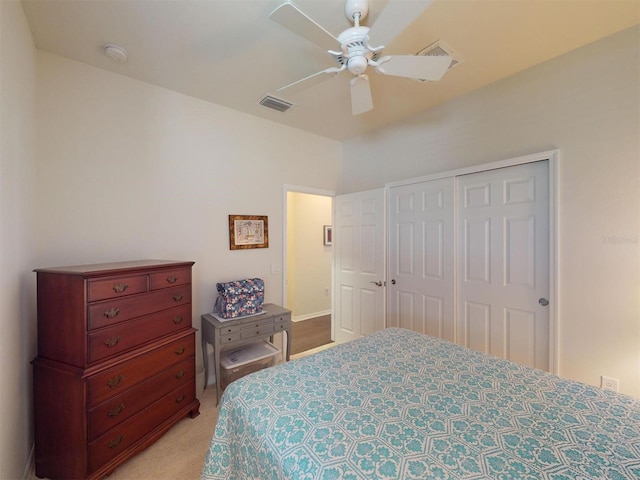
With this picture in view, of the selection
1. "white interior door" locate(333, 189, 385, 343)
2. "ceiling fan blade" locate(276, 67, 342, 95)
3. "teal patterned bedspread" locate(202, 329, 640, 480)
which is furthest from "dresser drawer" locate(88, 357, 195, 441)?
"ceiling fan blade" locate(276, 67, 342, 95)

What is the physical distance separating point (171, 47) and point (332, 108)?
150 centimetres

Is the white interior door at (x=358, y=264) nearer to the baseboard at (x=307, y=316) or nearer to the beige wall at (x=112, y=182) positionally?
the beige wall at (x=112, y=182)

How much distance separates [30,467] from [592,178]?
13.9 feet

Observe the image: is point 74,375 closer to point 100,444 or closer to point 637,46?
point 100,444

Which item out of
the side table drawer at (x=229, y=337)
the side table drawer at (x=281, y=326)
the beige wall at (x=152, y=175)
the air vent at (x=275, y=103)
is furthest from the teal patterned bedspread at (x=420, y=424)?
the air vent at (x=275, y=103)

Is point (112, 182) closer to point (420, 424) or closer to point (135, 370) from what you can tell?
point (135, 370)

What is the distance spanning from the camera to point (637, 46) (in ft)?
5.76

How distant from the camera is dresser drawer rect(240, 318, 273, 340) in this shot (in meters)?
2.47

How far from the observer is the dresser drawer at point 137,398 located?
1532mm

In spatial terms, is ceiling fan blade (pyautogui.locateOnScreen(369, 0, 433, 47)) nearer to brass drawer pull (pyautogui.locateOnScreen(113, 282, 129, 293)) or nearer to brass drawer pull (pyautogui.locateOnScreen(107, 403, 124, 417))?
brass drawer pull (pyautogui.locateOnScreen(113, 282, 129, 293))

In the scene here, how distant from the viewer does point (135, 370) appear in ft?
5.65

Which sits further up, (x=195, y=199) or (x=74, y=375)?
(x=195, y=199)

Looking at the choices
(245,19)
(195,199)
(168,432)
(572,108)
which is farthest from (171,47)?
(572,108)

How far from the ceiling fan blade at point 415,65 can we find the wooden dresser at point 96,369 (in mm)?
1984
